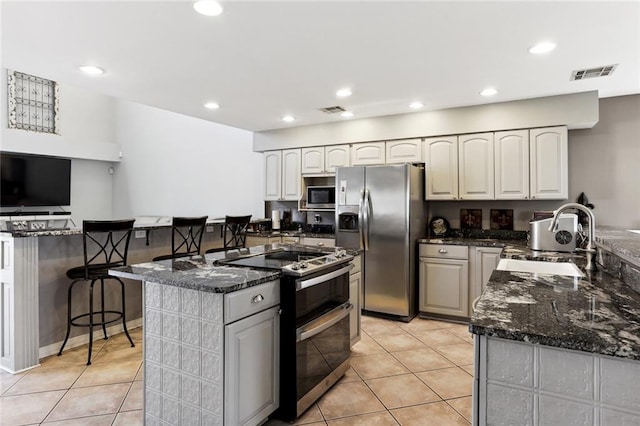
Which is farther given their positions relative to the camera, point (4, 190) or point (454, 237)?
point (4, 190)

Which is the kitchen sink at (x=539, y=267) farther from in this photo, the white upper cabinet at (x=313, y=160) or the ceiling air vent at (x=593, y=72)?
the white upper cabinet at (x=313, y=160)

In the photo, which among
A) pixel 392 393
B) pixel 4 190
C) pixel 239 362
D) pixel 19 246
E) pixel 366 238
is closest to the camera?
pixel 239 362

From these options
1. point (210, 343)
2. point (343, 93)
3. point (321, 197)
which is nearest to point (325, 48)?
point (343, 93)

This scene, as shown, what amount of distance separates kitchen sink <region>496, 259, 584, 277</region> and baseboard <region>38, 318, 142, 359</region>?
3.52 metres

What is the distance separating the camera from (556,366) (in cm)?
111

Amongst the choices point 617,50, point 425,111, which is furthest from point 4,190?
point 617,50

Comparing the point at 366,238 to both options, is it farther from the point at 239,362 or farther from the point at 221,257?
the point at 239,362

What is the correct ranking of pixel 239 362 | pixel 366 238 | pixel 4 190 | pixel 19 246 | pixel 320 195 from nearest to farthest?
pixel 239 362 < pixel 19 246 < pixel 366 238 < pixel 320 195 < pixel 4 190

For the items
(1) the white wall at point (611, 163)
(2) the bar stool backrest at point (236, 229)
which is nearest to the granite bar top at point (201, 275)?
(2) the bar stool backrest at point (236, 229)

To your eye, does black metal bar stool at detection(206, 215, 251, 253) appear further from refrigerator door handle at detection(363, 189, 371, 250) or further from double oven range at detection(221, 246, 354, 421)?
double oven range at detection(221, 246, 354, 421)

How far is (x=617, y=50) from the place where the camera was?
8.69 ft

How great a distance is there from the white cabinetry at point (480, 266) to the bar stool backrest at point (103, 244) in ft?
11.1

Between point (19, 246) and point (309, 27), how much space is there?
2.72 metres

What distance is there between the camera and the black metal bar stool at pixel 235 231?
4.04 meters
